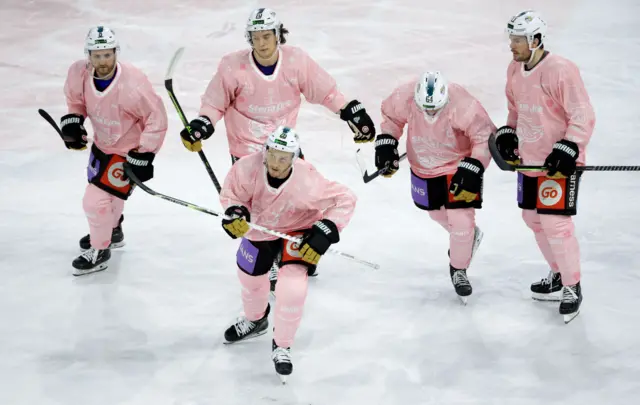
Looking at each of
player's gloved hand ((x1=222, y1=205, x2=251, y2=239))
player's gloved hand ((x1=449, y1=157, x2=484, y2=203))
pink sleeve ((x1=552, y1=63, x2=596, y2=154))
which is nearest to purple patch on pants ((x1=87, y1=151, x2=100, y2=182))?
player's gloved hand ((x1=222, y1=205, x2=251, y2=239))

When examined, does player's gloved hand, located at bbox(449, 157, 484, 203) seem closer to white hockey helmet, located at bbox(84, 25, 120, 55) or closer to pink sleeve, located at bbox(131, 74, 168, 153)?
pink sleeve, located at bbox(131, 74, 168, 153)

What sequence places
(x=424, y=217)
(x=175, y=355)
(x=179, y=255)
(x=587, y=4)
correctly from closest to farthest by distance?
(x=175, y=355)
(x=179, y=255)
(x=424, y=217)
(x=587, y=4)

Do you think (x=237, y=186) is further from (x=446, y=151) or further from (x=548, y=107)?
(x=548, y=107)

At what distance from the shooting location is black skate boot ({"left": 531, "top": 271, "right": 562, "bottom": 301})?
395 centimetres

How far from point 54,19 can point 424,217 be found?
4095 millimetres

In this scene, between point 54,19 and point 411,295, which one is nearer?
point 411,295

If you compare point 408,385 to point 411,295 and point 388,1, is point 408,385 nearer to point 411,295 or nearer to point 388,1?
point 411,295

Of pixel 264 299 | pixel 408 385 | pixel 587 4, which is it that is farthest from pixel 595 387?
pixel 587 4

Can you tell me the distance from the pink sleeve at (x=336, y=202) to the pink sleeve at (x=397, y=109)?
70 centimetres

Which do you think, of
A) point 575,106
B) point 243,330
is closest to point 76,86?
point 243,330

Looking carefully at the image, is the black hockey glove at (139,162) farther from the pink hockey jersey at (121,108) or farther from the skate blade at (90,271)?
the skate blade at (90,271)

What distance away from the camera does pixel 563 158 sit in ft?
11.5

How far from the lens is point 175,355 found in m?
3.49

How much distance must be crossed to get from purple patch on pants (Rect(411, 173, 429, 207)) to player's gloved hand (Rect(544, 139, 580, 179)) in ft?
1.89
